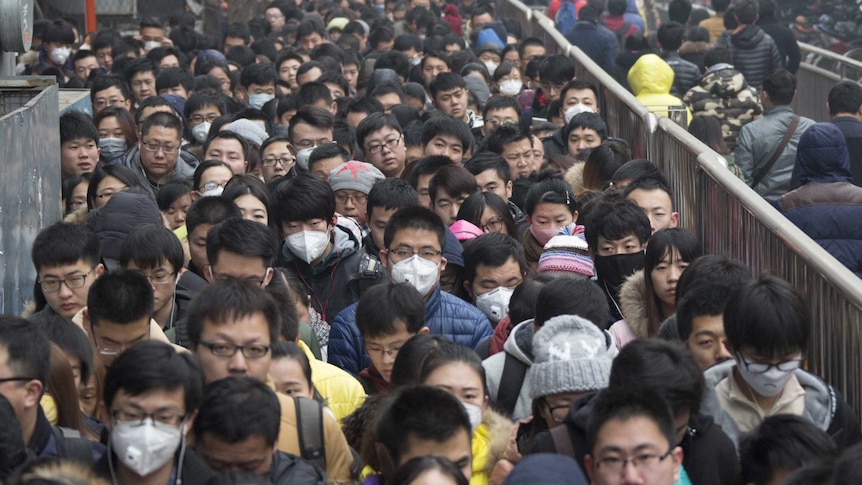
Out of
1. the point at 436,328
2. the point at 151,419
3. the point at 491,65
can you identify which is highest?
the point at 151,419

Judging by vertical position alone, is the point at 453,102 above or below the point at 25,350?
below

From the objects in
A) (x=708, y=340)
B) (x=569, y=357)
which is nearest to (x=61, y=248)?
(x=569, y=357)

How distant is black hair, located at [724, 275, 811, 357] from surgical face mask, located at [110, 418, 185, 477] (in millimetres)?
1817

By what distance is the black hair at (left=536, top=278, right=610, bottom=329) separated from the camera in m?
5.48

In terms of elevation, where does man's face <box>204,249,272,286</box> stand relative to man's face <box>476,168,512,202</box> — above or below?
above

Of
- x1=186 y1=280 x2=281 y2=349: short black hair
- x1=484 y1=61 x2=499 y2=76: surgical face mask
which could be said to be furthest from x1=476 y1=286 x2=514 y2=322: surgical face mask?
x1=484 y1=61 x2=499 y2=76: surgical face mask

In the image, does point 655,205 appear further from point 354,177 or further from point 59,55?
point 59,55

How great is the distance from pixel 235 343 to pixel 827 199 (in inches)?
162

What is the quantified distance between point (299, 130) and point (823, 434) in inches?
241

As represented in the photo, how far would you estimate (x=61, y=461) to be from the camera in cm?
389

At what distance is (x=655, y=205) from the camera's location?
24.8 ft

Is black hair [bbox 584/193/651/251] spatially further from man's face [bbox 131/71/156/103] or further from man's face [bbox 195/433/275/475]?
man's face [bbox 131/71/156/103]

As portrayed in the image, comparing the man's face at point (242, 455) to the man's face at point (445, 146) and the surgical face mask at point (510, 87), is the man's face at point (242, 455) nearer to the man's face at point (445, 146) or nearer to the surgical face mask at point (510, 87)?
the man's face at point (445, 146)

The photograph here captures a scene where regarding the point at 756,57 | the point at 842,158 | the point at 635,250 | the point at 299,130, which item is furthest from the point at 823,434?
the point at 756,57
